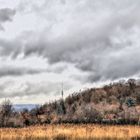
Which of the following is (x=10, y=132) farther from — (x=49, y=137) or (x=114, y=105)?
(x=114, y=105)

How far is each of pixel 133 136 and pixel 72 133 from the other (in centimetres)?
456

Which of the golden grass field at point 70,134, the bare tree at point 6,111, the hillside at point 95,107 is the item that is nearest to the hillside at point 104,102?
the hillside at point 95,107

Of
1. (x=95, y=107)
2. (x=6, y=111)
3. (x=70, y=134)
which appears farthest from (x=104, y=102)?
(x=70, y=134)

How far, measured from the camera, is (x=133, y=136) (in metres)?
33.5

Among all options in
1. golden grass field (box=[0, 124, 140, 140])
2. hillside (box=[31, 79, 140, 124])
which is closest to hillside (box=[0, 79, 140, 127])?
hillside (box=[31, 79, 140, 124])

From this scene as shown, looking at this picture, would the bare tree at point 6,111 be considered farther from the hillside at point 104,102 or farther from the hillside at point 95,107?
the hillside at point 104,102

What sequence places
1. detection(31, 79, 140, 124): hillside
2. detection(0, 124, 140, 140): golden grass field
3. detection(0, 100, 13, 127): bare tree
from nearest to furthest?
detection(0, 124, 140, 140): golden grass field < detection(0, 100, 13, 127): bare tree < detection(31, 79, 140, 124): hillside

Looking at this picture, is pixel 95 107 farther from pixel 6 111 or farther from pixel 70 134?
pixel 70 134

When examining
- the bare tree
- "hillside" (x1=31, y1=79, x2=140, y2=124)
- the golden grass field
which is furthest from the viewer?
"hillside" (x1=31, y1=79, x2=140, y2=124)

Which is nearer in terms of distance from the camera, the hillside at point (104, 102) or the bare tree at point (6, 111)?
the bare tree at point (6, 111)

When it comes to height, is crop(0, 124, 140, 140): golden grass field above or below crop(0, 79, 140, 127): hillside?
below

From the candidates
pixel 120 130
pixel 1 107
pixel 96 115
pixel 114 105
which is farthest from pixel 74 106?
pixel 120 130

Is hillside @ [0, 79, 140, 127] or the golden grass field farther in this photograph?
hillside @ [0, 79, 140, 127]

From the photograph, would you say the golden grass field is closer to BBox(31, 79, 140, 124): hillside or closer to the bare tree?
the bare tree
